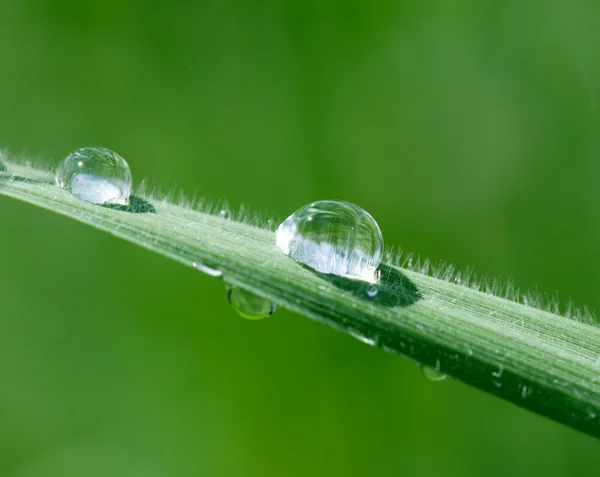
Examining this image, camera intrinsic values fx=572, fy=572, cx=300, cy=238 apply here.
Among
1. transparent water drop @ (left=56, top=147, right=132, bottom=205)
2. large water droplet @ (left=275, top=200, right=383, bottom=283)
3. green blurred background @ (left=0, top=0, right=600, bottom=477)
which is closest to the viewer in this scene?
large water droplet @ (left=275, top=200, right=383, bottom=283)

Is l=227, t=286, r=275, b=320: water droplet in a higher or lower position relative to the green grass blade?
lower

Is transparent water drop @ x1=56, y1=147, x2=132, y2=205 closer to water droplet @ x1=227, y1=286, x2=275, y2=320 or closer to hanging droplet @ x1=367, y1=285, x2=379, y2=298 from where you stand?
water droplet @ x1=227, y1=286, x2=275, y2=320

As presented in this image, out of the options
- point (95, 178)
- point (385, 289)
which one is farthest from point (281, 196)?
point (385, 289)

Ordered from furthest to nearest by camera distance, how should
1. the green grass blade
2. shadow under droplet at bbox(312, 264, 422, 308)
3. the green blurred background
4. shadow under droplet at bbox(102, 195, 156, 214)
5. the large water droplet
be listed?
the green blurred background < shadow under droplet at bbox(102, 195, 156, 214) < the large water droplet < shadow under droplet at bbox(312, 264, 422, 308) < the green grass blade

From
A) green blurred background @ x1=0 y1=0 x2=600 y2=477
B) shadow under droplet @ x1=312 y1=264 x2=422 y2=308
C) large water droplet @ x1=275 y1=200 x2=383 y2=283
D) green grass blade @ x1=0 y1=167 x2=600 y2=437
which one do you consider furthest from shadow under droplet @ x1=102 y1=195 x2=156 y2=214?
green blurred background @ x1=0 y1=0 x2=600 y2=477

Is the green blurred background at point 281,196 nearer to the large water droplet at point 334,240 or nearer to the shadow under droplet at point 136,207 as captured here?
the shadow under droplet at point 136,207

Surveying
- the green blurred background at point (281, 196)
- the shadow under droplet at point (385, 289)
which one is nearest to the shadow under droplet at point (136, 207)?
the shadow under droplet at point (385, 289)

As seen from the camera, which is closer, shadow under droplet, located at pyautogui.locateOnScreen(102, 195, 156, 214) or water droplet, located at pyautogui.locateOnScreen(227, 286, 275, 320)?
water droplet, located at pyautogui.locateOnScreen(227, 286, 275, 320)

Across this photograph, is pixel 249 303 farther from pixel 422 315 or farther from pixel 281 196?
pixel 281 196
